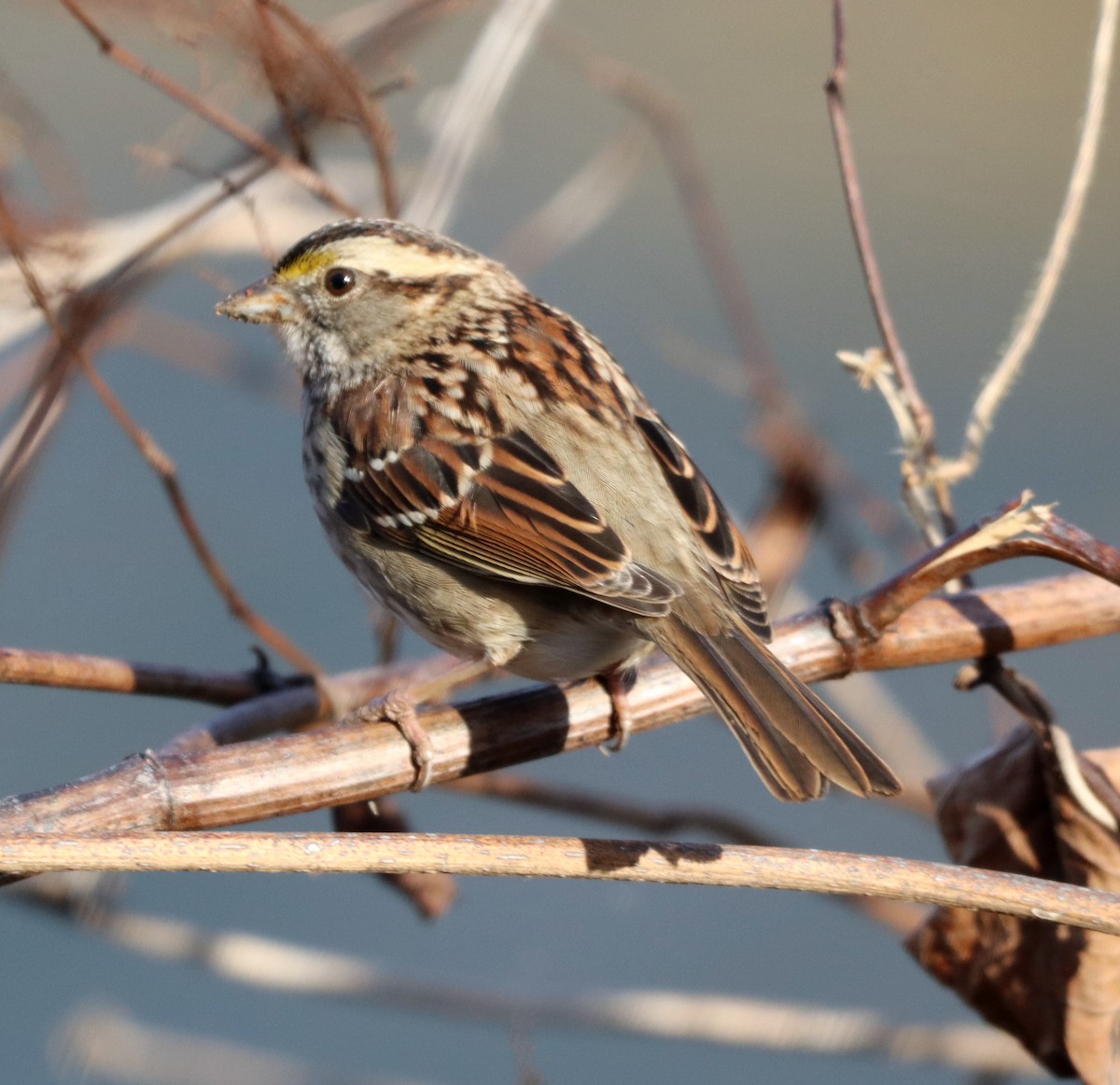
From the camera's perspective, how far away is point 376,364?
2.73 m

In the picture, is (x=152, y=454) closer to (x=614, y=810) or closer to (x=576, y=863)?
(x=614, y=810)

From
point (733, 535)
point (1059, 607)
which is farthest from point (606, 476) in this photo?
point (1059, 607)

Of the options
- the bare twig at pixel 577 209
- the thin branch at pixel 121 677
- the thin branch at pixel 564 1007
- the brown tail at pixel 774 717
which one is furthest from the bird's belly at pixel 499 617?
the bare twig at pixel 577 209

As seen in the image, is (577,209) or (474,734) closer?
(474,734)

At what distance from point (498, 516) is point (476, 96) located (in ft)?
2.30

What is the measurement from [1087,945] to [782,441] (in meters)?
0.96

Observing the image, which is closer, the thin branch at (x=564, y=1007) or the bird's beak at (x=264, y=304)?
the thin branch at (x=564, y=1007)

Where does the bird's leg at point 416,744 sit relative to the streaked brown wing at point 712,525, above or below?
below

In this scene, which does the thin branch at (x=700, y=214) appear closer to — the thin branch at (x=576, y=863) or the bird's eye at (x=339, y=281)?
the bird's eye at (x=339, y=281)

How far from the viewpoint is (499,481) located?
8.01 ft

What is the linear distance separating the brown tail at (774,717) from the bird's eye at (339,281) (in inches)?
37.1

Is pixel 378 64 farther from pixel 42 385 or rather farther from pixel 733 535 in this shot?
pixel 733 535

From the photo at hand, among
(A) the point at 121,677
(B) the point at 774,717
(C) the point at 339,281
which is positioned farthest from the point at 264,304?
(B) the point at 774,717

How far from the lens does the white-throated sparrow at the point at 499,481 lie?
2236mm
